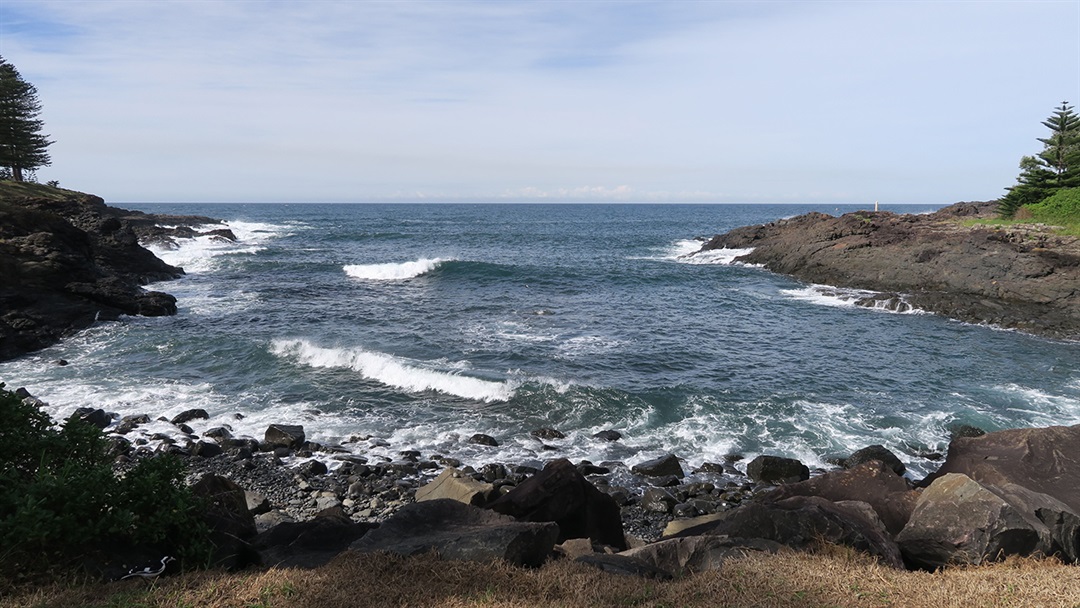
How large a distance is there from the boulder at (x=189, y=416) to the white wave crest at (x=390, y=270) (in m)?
28.5

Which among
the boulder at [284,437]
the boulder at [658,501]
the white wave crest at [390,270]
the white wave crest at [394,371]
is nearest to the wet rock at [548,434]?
the white wave crest at [394,371]

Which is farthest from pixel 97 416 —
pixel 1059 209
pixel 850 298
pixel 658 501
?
pixel 1059 209

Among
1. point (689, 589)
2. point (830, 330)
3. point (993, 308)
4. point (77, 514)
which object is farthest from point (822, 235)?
point (77, 514)

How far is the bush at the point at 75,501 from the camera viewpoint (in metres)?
6.39

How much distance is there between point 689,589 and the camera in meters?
7.02

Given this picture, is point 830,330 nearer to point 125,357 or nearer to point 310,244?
point 125,357

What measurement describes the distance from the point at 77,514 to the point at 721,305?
109 feet

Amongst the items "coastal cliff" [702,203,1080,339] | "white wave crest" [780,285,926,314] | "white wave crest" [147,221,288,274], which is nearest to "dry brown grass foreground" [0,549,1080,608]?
"coastal cliff" [702,203,1080,339]

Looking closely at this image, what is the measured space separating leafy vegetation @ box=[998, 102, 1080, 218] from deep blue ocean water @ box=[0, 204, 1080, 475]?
1977cm

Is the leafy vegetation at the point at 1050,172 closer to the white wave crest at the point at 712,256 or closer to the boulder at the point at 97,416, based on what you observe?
the white wave crest at the point at 712,256

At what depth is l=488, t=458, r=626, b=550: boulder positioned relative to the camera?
1133 centimetres

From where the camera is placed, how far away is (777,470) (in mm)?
15469

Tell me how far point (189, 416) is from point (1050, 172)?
5589cm

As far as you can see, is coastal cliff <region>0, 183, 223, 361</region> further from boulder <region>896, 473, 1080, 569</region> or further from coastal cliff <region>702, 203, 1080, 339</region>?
coastal cliff <region>702, 203, 1080, 339</region>
